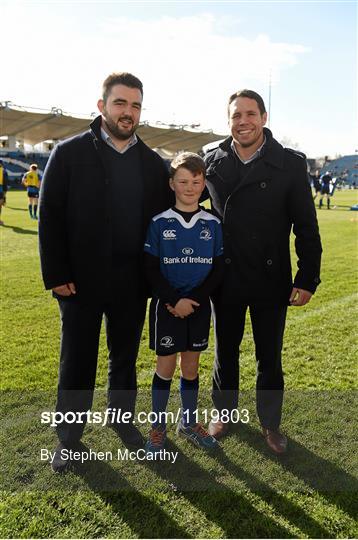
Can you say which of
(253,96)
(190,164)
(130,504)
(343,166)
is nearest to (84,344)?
(130,504)

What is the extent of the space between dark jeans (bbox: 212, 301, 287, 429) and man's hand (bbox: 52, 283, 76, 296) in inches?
36.0

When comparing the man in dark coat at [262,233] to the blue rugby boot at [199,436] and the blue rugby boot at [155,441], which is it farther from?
the blue rugby boot at [155,441]

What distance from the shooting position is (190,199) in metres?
2.71

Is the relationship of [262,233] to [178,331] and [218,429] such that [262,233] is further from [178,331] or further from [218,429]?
[218,429]

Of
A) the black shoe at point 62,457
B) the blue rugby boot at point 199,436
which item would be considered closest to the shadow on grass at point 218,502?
the blue rugby boot at point 199,436

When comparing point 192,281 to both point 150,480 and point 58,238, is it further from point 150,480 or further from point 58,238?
point 150,480

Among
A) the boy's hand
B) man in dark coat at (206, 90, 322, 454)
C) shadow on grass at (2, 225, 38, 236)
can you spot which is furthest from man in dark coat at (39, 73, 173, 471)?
shadow on grass at (2, 225, 38, 236)

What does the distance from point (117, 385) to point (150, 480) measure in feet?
2.19

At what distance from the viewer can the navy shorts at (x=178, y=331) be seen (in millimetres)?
2771

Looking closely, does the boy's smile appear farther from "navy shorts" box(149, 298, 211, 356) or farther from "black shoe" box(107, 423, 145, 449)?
"black shoe" box(107, 423, 145, 449)

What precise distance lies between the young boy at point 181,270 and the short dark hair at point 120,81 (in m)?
0.47

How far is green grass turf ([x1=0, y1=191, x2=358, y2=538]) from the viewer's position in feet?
7.40

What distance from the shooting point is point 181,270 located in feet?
9.01

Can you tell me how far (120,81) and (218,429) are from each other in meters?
2.17
